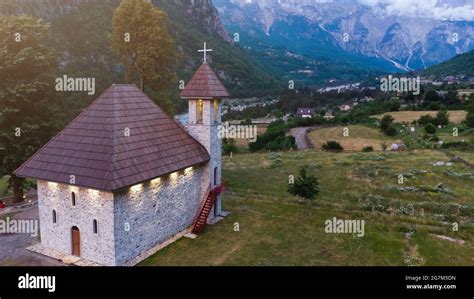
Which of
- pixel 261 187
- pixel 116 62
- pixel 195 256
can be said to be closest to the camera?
pixel 195 256

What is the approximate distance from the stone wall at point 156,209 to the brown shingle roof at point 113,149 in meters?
A: 0.81

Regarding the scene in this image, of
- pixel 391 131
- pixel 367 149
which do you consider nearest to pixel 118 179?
pixel 367 149

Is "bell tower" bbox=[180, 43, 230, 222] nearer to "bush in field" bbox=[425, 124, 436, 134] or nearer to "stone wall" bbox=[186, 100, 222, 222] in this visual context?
"stone wall" bbox=[186, 100, 222, 222]

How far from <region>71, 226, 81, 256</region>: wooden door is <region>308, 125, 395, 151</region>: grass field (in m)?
43.6

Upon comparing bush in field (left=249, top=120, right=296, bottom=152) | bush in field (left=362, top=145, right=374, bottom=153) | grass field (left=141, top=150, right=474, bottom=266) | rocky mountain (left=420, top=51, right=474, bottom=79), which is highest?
rocky mountain (left=420, top=51, right=474, bottom=79)

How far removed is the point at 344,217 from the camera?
24.1m

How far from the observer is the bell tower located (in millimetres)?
21859

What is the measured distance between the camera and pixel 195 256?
18422mm

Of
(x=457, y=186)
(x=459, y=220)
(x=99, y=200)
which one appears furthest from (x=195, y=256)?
(x=457, y=186)

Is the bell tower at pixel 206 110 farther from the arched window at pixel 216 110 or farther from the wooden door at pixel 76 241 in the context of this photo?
the wooden door at pixel 76 241

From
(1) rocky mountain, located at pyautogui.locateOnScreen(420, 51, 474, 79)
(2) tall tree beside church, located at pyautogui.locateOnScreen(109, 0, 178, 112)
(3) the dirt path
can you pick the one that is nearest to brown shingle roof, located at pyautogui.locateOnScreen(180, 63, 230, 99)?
(2) tall tree beside church, located at pyautogui.locateOnScreen(109, 0, 178, 112)
